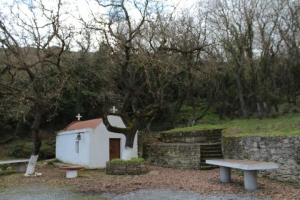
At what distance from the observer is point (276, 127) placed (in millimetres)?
11898

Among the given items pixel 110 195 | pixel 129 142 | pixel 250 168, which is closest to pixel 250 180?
pixel 250 168

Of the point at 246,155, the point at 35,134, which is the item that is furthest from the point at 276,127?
the point at 35,134

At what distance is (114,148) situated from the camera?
52.4 feet

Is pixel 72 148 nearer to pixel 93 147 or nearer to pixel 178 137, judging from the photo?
pixel 93 147

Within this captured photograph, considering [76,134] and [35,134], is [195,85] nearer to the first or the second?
[76,134]

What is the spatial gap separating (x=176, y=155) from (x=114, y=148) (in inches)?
143

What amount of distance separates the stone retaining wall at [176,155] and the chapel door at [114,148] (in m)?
1.74

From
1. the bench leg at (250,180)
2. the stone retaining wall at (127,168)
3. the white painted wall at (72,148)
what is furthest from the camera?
the white painted wall at (72,148)

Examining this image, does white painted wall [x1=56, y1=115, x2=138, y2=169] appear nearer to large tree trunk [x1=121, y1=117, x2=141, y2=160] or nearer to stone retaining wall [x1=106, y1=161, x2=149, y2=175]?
large tree trunk [x1=121, y1=117, x2=141, y2=160]

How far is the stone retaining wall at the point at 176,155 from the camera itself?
13.4 metres

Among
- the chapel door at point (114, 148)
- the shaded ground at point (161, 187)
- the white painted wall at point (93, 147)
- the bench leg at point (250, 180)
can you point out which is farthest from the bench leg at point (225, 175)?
the chapel door at point (114, 148)

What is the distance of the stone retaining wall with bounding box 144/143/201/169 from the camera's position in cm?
1345

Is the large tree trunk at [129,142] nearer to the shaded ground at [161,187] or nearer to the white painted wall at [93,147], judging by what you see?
the shaded ground at [161,187]

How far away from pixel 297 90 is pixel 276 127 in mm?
12939
